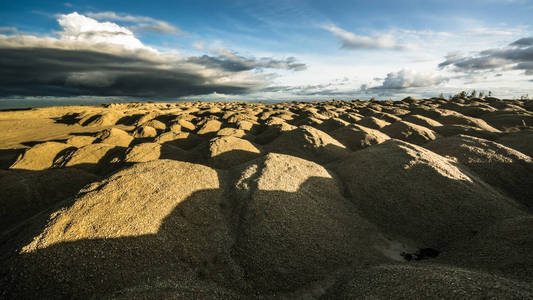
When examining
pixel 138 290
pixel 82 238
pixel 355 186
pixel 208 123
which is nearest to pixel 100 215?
pixel 82 238

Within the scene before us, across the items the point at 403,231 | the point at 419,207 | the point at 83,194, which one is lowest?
the point at 403,231

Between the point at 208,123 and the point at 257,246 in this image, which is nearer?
the point at 257,246

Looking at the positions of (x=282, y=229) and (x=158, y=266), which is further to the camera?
(x=282, y=229)

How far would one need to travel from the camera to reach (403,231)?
561 cm

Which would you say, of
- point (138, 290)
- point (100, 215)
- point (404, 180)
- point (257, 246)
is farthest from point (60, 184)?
point (404, 180)

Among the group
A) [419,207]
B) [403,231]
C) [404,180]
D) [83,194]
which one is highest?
[83,194]

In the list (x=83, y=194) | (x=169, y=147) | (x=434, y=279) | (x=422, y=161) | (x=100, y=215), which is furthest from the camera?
(x=169, y=147)

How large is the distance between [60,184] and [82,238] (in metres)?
5.41

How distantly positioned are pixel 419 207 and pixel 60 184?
11.0 metres

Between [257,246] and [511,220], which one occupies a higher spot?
[511,220]

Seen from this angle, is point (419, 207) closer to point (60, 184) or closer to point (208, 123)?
point (60, 184)

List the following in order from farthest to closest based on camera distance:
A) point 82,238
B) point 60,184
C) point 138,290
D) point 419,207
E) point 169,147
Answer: point 169,147 < point 60,184 < point 419,207 < point 82,238 < point 138,290

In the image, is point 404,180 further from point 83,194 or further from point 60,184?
point 60,184

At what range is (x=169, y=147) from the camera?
1182cm
